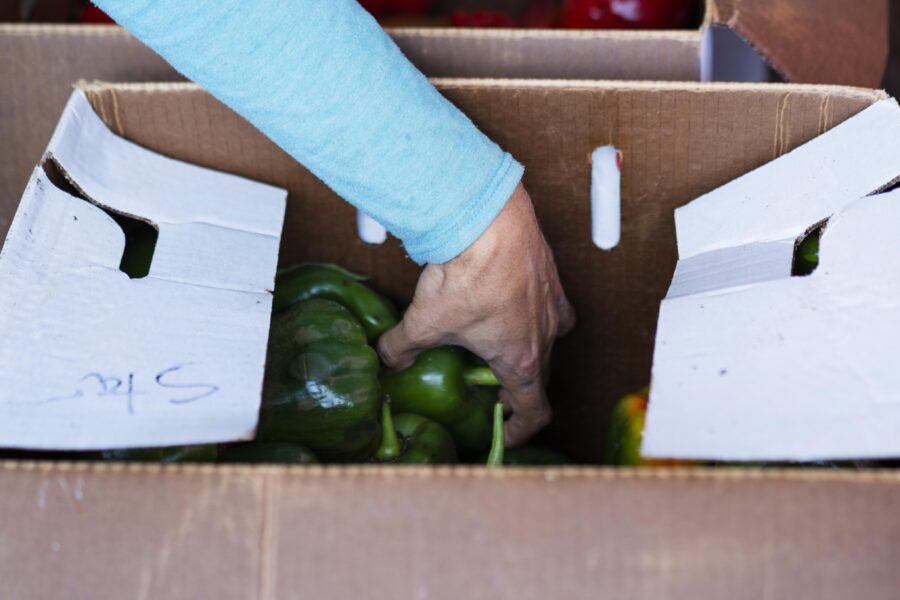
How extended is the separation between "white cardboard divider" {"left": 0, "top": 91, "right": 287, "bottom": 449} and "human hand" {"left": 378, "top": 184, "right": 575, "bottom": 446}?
0.15 metres

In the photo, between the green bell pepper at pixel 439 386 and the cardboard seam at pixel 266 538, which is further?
the green bell pepper at pixel 439 386

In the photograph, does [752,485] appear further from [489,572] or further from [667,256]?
[667,256]

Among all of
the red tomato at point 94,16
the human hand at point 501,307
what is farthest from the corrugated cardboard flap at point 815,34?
the red tomato at point 94,16

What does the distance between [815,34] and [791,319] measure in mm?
433

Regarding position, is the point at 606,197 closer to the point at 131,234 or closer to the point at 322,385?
the point at 322,385

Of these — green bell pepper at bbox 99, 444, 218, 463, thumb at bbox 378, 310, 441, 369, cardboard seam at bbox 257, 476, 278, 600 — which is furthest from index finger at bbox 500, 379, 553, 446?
cardboard seam at bbox 257, 476, 278, 600

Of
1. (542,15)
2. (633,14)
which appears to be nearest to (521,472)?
(633,14)

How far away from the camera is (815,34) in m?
0.95

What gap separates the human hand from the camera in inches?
30.6

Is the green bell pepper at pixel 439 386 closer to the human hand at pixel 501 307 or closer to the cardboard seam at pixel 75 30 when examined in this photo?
the human hand at pixel 501 307

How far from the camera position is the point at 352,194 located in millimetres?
742

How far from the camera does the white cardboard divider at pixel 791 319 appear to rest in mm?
564

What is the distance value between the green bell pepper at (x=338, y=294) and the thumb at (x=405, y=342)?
27 mm

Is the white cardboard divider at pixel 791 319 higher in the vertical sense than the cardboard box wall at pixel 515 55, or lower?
lower
